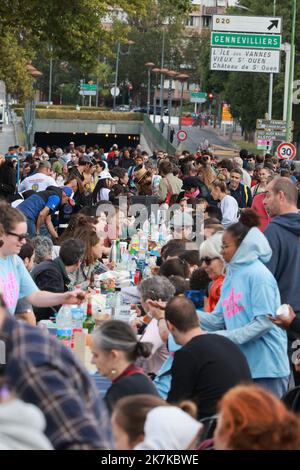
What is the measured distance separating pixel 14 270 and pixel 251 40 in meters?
28.8

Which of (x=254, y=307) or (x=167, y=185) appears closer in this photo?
(x=254, y=307)

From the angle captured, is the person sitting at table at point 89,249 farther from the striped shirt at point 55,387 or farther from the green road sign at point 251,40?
the green road sign at point 251,40

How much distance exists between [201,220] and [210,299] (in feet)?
14.8

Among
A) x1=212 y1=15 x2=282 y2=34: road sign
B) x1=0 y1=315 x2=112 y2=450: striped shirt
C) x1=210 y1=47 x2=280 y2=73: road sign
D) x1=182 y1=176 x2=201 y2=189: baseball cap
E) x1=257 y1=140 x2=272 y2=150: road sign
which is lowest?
x1=257 y1=140 x2=272 y2=150: road sign

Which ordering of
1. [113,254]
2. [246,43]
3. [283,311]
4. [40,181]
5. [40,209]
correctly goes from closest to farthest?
1. [283,311]
2. [113,254]
3. [40,209]
4. [40,181]
5. [246,43]

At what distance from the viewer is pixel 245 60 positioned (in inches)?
1476

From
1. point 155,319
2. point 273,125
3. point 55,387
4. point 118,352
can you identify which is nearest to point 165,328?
point 155,319

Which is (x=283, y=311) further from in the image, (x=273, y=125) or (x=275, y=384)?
(x=273, y=125)

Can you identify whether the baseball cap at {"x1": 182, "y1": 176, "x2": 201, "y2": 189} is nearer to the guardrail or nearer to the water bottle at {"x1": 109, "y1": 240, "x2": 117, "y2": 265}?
the water bottle at {"x1": 109, "y1": 240, "x2": 117, "y2": 265}

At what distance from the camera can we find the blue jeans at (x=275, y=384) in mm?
8094

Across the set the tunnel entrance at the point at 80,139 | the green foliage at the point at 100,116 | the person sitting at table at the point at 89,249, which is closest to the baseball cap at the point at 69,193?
the person sitting at table at the point at 89,249

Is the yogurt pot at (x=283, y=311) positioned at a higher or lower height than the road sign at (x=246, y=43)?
lower

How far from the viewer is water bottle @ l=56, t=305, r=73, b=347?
9189 mm

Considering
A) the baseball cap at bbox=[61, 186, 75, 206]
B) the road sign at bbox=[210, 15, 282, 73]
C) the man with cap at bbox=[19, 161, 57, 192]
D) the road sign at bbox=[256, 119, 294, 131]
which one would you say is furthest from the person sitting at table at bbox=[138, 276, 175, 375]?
the road sign at bbox=[210, 15, 282, 73]
